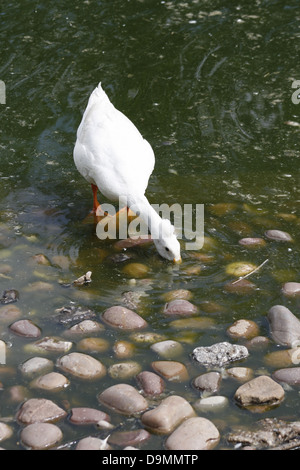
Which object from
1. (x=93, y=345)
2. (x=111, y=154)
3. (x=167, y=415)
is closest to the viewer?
(x=167, y=415)

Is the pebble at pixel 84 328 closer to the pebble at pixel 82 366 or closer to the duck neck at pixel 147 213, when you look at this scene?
the pebble at pixel 82 366

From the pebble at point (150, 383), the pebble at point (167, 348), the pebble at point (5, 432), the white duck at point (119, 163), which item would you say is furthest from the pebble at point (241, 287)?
the pebble at point (5, 432)

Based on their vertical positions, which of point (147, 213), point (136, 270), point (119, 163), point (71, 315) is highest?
point (119, 163)

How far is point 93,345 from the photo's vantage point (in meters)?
4.14

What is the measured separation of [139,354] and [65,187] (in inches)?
103

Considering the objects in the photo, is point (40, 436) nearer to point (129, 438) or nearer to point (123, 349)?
point (129, 438)

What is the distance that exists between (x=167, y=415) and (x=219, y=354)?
0.68 meters

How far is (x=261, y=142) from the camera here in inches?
274

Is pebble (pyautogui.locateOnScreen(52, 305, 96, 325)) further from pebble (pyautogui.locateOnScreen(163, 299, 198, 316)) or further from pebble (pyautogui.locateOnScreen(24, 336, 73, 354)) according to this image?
pebble (pyautogui.locateOnScreen(163, 299, 198, 316))

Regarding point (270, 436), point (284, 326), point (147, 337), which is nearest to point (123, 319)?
point (147, 337)

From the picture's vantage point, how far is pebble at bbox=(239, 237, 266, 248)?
17.3 ft

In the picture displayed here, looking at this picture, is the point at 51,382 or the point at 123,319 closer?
the point at 51,382

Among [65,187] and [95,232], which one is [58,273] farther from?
[65,187]
